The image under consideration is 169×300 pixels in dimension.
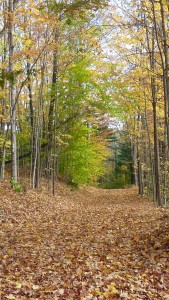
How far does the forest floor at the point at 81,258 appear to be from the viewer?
378cm

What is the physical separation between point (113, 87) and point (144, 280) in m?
11.8

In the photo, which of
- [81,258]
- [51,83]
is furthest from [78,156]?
[81,258]

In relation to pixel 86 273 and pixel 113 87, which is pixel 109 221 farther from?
pixel 113 87

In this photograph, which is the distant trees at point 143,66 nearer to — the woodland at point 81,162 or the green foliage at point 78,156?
the woodland at point 81,162

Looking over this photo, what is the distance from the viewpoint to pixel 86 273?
4.34 m

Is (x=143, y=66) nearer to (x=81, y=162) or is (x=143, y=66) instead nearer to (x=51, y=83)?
(x=51, y=83)

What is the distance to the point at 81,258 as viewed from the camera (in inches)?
199

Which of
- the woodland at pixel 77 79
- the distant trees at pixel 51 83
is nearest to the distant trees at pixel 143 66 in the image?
the woodland at pixel 77 79

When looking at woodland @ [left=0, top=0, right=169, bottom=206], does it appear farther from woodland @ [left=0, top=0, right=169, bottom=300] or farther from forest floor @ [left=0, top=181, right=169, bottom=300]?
forest floor @ [left=0, top=181, right=169, bottom=300]

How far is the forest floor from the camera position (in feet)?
12.4

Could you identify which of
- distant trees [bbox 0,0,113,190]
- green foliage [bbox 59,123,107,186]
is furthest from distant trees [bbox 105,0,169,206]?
green foliage [bbox 59,123,107,186]

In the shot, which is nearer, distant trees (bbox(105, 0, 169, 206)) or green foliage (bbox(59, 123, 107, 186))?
distant trees (bbox(105, 0, 169, 206))

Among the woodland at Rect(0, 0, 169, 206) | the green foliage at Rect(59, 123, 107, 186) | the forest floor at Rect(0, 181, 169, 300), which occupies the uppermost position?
the woodland at Rect(0, 0, 169, 206)

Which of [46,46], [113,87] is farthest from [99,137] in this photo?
[46,46]
